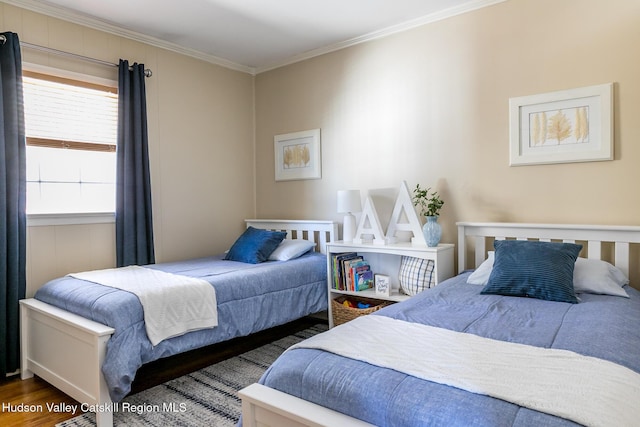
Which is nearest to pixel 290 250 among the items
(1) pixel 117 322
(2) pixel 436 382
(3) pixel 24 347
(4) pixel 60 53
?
(1) pixel 117 322

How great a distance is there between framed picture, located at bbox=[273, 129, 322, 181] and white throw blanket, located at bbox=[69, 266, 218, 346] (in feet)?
5.33

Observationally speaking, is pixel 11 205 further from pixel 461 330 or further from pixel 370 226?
pixel 461 330

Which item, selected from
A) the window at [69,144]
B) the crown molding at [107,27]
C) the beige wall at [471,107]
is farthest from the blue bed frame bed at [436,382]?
the crown molding at [107,27]

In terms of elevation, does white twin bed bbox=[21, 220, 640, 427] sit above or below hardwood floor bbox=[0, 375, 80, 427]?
above

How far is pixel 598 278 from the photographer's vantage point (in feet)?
7.22

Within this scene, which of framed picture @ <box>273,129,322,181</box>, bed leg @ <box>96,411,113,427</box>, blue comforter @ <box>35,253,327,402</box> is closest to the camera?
bed leg @ <box>96,411,113,427</box>

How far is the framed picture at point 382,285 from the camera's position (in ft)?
10.1

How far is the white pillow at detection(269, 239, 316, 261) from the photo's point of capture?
3.47 m

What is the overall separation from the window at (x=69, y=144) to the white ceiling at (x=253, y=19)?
517 millimetres

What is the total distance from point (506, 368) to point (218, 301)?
184 centimetres

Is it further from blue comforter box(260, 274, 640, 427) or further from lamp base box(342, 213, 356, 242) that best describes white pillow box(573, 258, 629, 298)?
lamp base box(342, 213, 356, 242)

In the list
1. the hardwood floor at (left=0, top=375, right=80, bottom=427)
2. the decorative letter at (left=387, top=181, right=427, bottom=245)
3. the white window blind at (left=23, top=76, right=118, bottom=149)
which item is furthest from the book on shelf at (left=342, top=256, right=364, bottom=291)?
the white window blind at (left=23, top=76, right=118, bottom=149)

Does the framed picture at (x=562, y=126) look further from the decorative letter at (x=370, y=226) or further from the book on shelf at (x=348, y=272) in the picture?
the book on shelf at (x=348, y=272)

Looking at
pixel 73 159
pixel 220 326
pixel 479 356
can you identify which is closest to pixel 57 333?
pixel 220 326
